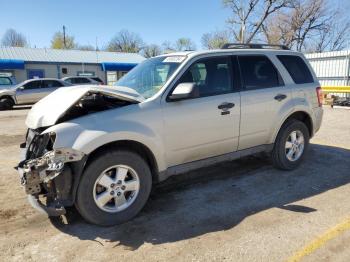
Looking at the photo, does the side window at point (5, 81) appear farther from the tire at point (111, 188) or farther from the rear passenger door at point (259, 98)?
the tire at point (111, 188)

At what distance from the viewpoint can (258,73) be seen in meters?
4.88

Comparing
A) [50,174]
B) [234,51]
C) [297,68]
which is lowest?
[50,174]

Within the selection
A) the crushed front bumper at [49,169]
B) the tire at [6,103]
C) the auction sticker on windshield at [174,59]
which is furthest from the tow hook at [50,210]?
the tire at [6,103]

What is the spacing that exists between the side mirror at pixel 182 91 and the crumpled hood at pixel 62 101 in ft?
1.29

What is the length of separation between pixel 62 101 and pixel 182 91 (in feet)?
4.55

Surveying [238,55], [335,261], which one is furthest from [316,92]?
[335,261]

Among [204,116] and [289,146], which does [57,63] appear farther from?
[204,116]

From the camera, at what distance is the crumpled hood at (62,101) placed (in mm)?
3438

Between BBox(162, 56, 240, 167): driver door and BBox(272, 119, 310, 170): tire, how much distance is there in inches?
38.8

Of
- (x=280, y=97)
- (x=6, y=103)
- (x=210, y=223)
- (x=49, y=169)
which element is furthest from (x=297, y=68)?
(x=6, y=103)

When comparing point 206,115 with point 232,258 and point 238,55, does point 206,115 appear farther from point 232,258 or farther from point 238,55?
point 232,258

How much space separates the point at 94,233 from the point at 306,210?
8.39 feet

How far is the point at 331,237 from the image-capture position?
3.34 m

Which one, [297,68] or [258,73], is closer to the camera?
[258,73]
